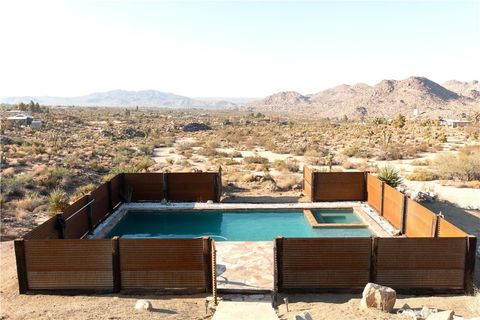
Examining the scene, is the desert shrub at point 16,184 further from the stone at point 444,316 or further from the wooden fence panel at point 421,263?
the stone at point 444,316

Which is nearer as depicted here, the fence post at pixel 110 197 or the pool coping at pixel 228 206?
the fence post at pixel 110 197

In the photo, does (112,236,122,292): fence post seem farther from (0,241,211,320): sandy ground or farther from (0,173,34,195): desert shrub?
(0,173,34,195): desert shrub

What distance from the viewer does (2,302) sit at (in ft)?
28.8

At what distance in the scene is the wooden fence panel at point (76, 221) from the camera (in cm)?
1127

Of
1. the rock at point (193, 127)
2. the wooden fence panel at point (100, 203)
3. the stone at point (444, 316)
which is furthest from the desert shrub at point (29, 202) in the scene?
the rock at point (193, 127)

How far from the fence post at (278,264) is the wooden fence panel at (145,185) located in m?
8.73

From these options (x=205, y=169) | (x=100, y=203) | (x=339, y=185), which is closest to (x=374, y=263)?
(x=339, y=185)

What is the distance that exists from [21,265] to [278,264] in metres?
5.56

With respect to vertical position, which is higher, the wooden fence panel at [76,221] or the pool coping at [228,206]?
the wooden fence panel at [76,221]

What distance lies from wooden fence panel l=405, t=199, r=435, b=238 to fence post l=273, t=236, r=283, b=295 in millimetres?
4541

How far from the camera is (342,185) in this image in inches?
666

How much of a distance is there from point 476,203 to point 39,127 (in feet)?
156

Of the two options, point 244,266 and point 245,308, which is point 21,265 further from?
point 244,266

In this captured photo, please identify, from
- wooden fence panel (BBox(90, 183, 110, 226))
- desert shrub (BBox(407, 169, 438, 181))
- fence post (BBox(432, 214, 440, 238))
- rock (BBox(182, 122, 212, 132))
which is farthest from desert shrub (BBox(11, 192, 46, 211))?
rock (BBox(182, 122, 212, 132))
